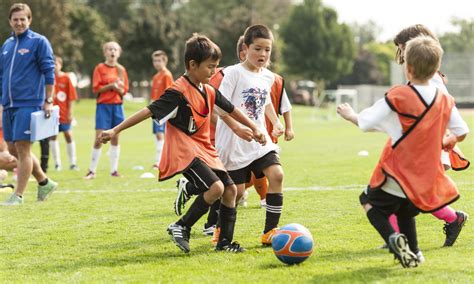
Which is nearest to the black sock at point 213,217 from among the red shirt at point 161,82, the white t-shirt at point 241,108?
the white t-shirt at point 241,108

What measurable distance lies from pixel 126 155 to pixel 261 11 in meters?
86.4

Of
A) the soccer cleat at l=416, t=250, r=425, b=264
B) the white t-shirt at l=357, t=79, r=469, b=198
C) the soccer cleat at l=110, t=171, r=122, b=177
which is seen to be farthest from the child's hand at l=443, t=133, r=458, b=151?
the soccer cleat at l=110, t=171, r=122, b=177

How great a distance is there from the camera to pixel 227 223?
680 centimetres

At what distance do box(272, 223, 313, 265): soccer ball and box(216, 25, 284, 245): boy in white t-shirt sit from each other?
0.93 meters

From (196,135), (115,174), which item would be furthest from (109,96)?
(196,135)

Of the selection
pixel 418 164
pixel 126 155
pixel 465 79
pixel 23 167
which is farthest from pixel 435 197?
pixel 465 79

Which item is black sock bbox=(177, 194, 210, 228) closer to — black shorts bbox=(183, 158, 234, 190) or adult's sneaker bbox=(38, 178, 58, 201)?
black shorts bbox=(183, 158, 234, 190)

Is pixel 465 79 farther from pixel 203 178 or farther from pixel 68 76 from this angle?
pixel 203 178

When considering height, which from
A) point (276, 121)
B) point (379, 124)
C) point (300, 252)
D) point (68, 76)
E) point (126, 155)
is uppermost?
point (379, 124)

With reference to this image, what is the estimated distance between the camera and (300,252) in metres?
6.06

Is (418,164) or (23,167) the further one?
(23,167)

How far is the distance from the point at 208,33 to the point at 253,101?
75.0m

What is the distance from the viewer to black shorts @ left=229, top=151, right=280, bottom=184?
7.23m

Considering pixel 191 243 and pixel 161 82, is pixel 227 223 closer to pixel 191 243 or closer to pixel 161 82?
pixel 191 243
